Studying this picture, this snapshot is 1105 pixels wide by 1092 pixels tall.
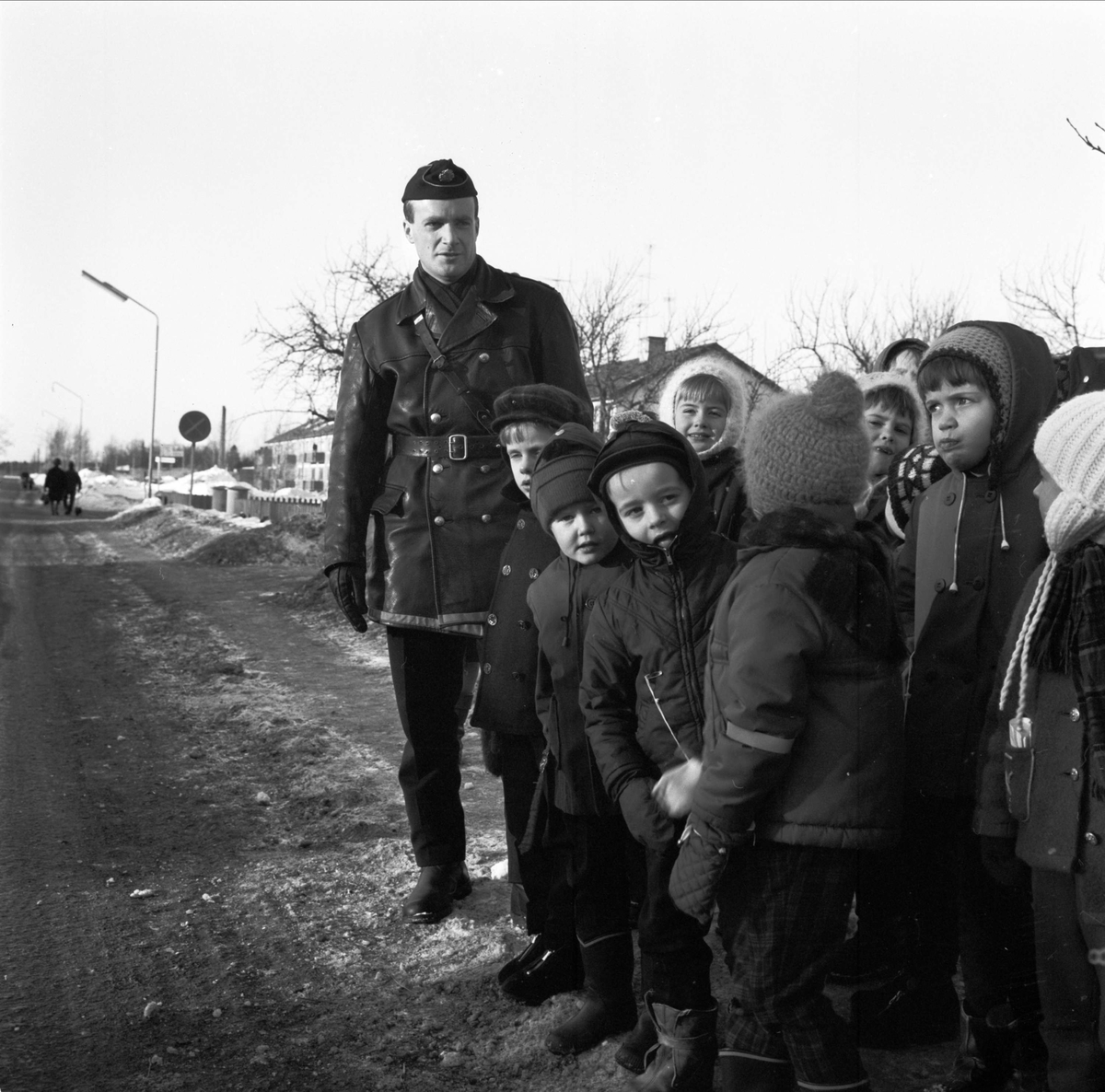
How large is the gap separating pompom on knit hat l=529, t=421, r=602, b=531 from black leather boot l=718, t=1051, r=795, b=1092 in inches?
49.0

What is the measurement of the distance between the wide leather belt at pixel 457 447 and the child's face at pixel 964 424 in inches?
53.5

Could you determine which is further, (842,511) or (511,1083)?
(511,1083)

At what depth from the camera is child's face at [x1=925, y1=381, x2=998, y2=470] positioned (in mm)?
2734

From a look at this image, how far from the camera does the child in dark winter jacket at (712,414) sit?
343cm

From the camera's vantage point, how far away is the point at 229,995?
A: 123 inches

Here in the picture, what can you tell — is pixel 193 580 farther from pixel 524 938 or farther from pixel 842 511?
pixel 842 511

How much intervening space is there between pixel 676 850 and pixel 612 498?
76 centimetres

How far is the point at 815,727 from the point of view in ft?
7.45

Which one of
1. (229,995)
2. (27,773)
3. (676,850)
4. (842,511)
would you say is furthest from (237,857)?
(842,511)

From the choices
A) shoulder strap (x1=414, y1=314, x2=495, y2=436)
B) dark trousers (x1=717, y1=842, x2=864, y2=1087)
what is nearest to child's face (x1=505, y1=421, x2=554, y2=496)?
shoulder strap (x1=414, y1=314, x2=495, y2=436)

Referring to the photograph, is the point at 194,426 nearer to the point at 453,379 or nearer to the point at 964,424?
the point at 453,379

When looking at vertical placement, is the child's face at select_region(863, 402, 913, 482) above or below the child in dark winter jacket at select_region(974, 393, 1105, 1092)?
above

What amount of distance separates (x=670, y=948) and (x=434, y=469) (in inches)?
66.2

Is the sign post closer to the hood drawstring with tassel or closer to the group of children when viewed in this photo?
the group of children
